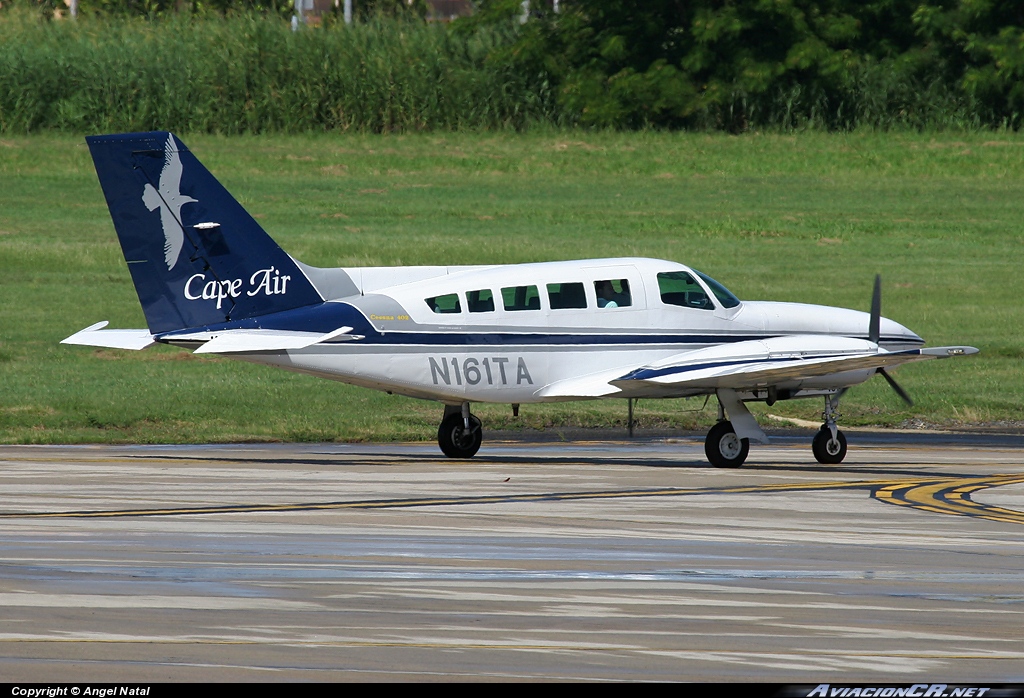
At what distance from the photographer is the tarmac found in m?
9.34

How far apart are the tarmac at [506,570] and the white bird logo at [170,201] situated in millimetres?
2512

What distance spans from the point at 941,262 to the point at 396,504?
77.7 ft

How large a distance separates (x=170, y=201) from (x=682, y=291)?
6.21 m

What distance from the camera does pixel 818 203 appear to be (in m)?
41.8

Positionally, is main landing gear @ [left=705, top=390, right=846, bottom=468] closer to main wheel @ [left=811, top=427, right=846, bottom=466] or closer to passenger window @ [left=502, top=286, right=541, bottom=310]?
main wheel @ [left=811, top=427, right=846, bottom=466]

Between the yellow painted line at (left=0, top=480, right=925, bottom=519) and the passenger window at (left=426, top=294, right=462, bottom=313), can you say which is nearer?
the yellow painted line at (left=0, top=480, right=925, bottom=519)

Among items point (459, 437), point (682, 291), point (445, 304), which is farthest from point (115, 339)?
point (682, 291)

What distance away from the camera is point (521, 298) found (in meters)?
19.0

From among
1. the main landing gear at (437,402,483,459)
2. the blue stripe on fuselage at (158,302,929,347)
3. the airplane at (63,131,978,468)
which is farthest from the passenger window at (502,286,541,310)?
the main landing gear at (437,402,483,459)

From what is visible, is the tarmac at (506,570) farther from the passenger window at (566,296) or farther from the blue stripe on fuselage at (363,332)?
the passenger window at (566,296)

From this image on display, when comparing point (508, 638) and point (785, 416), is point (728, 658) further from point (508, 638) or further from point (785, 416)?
point (785, 416)

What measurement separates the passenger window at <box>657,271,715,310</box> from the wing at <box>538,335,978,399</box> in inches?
26.1

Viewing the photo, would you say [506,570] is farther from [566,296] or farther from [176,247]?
[176,247]

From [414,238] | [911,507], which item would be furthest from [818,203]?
[911,507]
